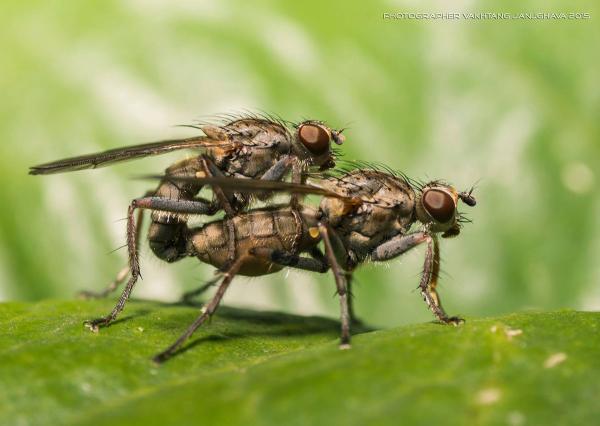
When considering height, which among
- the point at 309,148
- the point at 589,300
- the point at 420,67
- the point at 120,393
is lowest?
the point at 589,300

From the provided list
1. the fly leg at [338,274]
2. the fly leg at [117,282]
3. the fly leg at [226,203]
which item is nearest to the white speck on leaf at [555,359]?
the fly leg at [338,274]

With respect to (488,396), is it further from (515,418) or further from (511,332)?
(511,332)

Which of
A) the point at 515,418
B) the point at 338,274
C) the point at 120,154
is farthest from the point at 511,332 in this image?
the point at 120,154

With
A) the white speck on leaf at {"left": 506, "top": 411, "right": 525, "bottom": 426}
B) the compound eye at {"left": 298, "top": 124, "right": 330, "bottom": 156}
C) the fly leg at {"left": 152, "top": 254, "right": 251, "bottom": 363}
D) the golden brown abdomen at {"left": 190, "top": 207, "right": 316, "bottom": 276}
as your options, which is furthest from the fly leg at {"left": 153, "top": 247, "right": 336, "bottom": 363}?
the white speck on leaf at {"left": 506, "top": 411, "right": 525, "bottom": 426}

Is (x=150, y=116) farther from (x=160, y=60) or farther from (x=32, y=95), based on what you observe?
(x=32, y=95)

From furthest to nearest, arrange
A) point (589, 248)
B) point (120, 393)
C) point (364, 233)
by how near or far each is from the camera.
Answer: point (589, 248) < point (364, 233) < point (120, 393)

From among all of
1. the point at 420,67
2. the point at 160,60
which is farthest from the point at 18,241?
the point at 420,67

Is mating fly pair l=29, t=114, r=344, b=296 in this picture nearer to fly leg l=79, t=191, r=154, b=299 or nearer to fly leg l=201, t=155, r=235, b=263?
fly leg l=201, t=155, r=235, b=263
